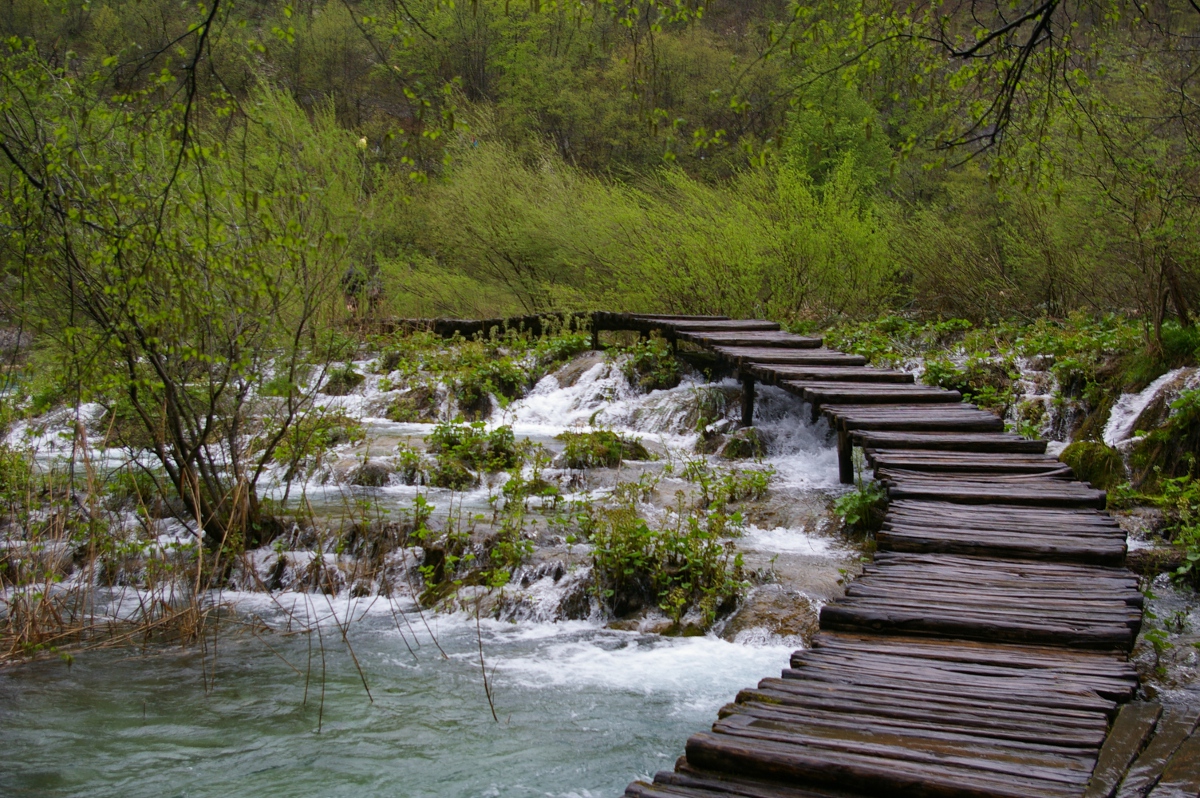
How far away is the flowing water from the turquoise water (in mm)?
11

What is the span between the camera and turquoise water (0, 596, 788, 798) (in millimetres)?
4301

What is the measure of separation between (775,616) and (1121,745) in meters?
3.05

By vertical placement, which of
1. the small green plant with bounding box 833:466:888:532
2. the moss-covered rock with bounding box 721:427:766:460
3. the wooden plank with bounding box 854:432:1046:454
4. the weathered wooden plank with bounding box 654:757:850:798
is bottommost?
the weathered wooden plank with bounding box 654:757:850:798

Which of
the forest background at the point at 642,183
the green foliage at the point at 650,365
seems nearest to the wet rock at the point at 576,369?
the green foliage at the point at 650,365

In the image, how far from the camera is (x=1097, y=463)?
8.02 metres

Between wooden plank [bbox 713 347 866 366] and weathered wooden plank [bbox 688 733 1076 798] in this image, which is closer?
weathered wooden plank [bbox 688 733 1076 798]

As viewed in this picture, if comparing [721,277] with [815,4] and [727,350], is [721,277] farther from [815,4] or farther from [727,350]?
[815,4]

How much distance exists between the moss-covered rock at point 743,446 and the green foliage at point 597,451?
839 mm

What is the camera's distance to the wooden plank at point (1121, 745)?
2.66 metres

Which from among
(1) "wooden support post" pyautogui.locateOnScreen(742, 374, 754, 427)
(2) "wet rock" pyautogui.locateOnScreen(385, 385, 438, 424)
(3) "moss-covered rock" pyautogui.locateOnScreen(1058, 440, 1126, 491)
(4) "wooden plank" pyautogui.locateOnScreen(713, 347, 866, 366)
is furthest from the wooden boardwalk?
(2) "wet rock" pyautogui.locateOnScreen(385, 385, 438, 424)

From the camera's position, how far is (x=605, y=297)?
15.9 meters

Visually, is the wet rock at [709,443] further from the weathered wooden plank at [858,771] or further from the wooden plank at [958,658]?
the weathered wooden plank at [858,771]

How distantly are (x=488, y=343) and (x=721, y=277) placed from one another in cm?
366

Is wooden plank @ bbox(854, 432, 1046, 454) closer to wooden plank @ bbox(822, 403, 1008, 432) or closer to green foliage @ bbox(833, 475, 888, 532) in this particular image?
wooden plank @ bbox(822, 403, 1008, 432)
